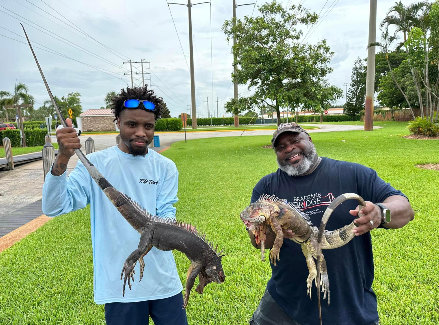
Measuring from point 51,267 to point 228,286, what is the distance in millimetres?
3048

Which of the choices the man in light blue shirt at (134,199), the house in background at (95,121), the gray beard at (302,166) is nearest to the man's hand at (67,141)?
the man in light blue shirt at (134,199)

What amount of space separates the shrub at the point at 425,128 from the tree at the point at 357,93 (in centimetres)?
6040

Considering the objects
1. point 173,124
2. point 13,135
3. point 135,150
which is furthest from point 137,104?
point 173,124

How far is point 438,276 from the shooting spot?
4.40 m

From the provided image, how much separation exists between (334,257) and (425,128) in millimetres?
24508

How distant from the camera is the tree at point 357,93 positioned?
259 ft

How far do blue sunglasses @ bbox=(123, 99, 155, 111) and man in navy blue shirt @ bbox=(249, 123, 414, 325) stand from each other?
101 centimetres

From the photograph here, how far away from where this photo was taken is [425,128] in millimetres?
22375

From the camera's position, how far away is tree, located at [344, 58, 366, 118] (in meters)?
78.9

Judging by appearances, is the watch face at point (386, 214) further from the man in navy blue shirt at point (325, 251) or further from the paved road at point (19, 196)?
the paved road at point (19, 196)

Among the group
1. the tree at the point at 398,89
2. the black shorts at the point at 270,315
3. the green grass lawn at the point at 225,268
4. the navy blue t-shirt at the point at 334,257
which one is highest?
the tree at the point at 398,89

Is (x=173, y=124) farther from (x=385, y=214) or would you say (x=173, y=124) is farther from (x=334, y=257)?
(x=385, y=214)

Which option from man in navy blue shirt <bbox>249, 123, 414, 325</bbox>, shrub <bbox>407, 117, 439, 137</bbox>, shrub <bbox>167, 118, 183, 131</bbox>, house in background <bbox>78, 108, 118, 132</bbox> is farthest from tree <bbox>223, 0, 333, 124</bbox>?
house in background <bbox>78, 108, 118, 132</bbox>

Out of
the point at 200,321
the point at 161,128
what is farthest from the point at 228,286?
the point at 161,128
